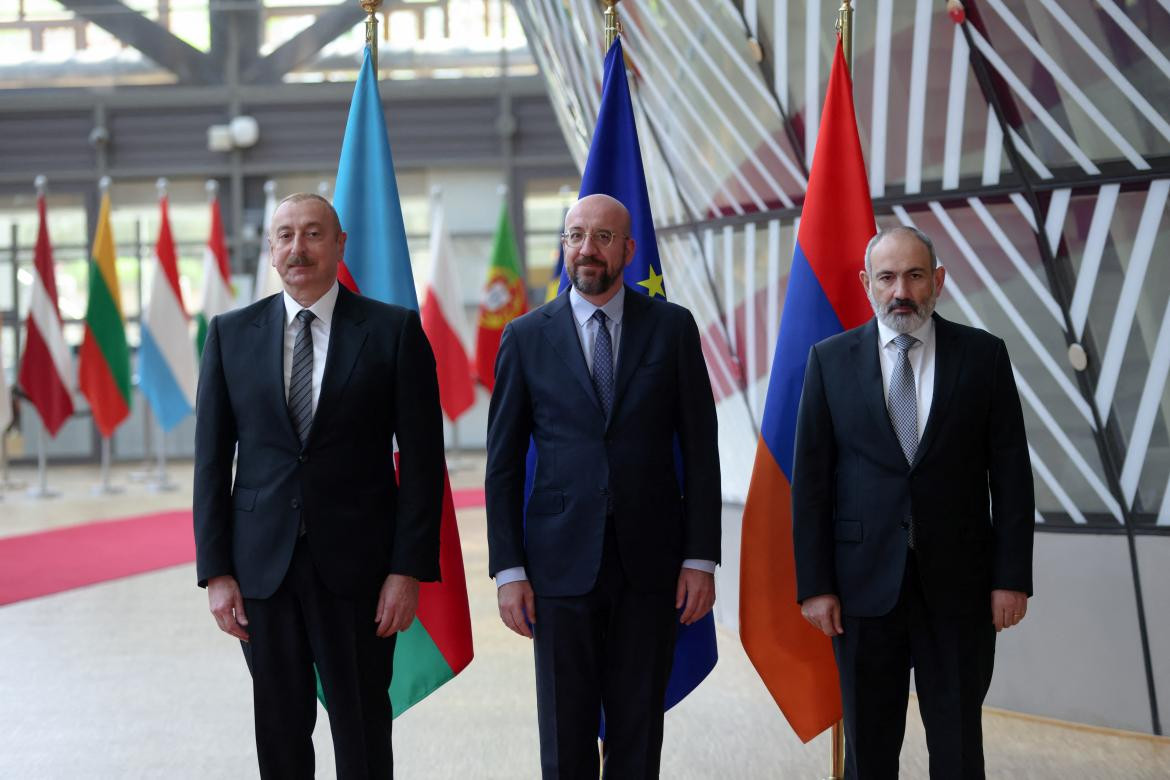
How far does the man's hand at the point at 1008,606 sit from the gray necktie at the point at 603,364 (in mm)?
1008

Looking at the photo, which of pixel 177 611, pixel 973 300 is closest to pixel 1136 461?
pixel 973 300

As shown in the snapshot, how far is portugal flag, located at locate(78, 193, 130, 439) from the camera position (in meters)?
12.5

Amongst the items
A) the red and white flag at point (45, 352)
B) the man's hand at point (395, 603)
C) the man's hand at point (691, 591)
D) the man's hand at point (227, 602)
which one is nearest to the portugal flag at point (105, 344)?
the red and white flag at point (45, 352)

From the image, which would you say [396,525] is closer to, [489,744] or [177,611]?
[489,744]

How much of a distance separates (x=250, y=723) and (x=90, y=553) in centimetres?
528

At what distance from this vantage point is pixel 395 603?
9.02 ft

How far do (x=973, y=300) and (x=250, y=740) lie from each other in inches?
126

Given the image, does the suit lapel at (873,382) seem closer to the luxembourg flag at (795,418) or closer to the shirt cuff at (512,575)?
the luxembourg flag at (795,418)

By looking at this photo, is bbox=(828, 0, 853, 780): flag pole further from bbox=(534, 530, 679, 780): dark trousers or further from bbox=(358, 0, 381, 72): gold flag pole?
bbox=(358, 0, 381, 72): gold flag pole

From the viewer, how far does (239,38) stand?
56.7 feet

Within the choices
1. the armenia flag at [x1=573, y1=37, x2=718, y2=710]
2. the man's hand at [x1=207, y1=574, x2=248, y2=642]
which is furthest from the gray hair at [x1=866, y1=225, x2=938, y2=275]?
the man's hand at [x1=207, y1=574, x2=248, y2=642]

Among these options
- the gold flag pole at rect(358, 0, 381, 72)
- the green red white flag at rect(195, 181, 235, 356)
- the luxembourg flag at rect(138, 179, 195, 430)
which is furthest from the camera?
the green red white flag at rect(195, 181, 235, 356)

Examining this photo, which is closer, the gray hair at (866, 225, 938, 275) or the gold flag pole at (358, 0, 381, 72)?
the gray hair at (866, 225, 938, 275)

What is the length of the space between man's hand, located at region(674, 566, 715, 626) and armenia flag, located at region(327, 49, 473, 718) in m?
0.90
